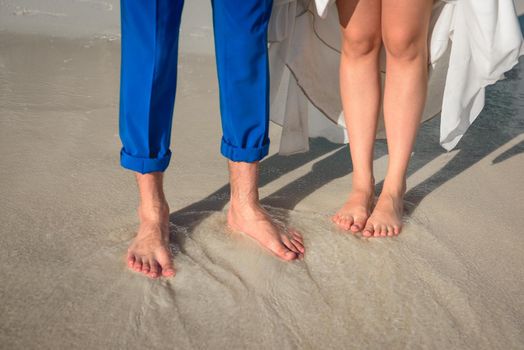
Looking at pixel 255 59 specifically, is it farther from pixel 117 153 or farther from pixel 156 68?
pixel 117 153

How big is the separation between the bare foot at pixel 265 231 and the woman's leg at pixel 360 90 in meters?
0.22

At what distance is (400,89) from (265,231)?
67cm

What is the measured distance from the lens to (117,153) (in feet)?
7.70

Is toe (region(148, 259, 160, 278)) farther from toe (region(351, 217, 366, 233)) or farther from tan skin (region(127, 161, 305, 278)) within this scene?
toe (region(351, 217, 366, 233))

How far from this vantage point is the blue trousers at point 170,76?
154 cm

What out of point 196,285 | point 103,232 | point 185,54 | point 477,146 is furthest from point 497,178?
point 185,54

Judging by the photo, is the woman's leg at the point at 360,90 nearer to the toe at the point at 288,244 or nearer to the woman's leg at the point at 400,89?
the woman's leg at the point at 400,89

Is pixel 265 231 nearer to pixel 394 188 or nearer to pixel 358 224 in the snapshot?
pixel 358 224

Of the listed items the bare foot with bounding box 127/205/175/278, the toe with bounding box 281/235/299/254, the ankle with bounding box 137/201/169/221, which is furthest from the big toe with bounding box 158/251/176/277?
the toe with bounding box 281/235/299/254

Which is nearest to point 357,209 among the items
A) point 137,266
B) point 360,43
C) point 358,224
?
point 358,224

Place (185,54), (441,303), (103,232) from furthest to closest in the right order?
(185,54) < (103,232) < (441,303)

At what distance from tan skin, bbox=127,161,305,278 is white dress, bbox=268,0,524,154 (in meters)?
0.52

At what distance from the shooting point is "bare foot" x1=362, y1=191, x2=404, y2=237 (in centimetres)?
186

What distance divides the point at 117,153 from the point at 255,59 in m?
0.95
